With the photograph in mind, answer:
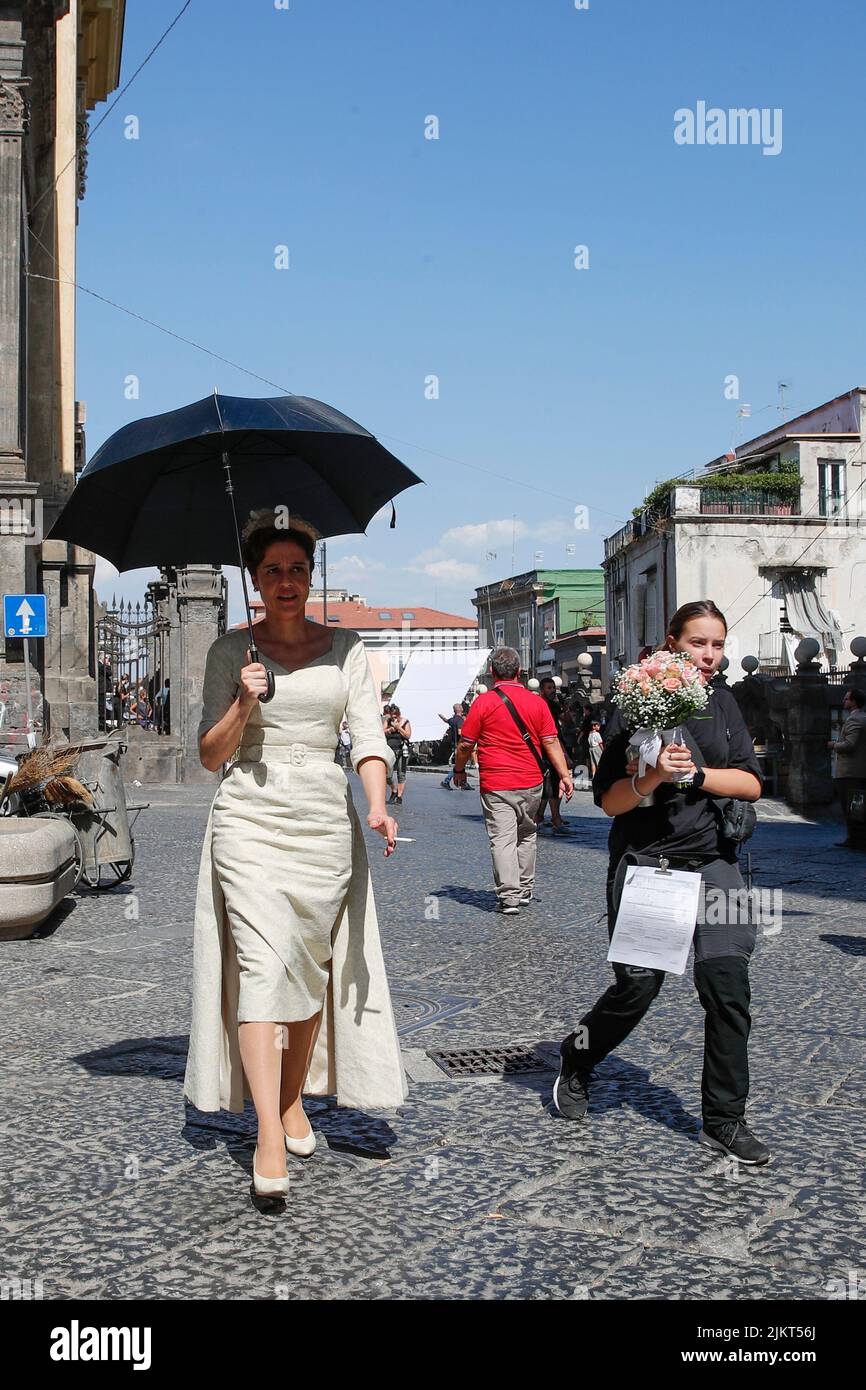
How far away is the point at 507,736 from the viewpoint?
9.92 metres

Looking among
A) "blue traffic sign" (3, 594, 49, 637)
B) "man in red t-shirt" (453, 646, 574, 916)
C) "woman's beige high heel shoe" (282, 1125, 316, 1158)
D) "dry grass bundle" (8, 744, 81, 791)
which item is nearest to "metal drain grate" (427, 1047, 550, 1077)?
"woman's beige high heel shoe" (282, 1125, 316, 1158)

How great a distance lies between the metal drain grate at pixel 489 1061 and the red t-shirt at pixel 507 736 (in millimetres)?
4347

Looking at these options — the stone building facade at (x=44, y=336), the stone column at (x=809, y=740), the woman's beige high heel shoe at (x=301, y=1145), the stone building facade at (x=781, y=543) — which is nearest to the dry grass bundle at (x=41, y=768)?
the stone building facade at (x=44, y=336)

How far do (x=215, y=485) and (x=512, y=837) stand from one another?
17.8ft

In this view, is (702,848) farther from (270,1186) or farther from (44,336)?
(44,336)

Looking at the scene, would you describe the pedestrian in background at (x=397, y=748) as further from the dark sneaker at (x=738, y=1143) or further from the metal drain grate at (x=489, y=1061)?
the dark sneaker at (x=738, y=1143)

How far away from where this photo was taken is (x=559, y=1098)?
177 inches

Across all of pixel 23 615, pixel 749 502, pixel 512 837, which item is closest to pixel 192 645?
pixel 23 615

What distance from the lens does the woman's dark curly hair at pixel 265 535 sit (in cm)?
404

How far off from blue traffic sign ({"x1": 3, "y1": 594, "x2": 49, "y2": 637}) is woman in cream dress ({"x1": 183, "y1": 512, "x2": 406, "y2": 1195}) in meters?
12.4

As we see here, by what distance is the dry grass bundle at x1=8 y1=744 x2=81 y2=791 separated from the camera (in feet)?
31.2

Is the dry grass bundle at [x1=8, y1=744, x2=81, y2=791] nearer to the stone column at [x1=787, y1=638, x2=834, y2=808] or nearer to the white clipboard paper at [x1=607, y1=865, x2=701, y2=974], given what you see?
the white clipboard paper at [x1=607, y1=865, x2=701, y2=974]

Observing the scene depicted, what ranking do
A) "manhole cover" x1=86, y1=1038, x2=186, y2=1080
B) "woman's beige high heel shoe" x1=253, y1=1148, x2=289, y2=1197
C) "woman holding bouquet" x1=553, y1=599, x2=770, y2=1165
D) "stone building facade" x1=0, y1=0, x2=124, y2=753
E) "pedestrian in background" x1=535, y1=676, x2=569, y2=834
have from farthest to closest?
"stone building facade" x1=0, y1=0, x2=124, y2=753 → "pedestrian in background" x1=535, y1=676, x2=569, y2=834 → "manhole cover" x1=86, y1=1038, x2=186, y2=1080 → "woman holding bouquet" x1=553, y1=599, x2=770, y2=1165 → "woman's beige high heel shoe" x1=253, y1=1148, x2=289, y2=1197
